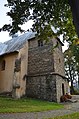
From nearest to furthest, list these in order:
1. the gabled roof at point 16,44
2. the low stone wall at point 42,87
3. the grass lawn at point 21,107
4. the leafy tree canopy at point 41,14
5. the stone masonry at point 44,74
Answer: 1. the leafy tree canopy at point 41,14
2. the grass lawn at point 21,107
3. the low stone wall at point 42,87
4. the stone masonry at point 44,74
5. the gabled roof at point 16,44

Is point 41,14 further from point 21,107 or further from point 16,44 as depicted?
point 16,44

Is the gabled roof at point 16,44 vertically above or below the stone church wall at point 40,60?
above

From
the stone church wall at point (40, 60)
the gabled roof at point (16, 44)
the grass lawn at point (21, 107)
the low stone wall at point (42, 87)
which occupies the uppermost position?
the gabled roof at point (16, 44)

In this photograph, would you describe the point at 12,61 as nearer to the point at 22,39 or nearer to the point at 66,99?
the point at 22,39

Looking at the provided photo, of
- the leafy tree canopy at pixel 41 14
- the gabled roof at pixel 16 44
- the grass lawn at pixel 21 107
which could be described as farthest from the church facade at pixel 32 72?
the leafy tree canopy at pixel 41 14

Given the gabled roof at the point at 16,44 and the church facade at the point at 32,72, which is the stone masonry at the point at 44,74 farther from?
the gabled roof at the point at 16,44

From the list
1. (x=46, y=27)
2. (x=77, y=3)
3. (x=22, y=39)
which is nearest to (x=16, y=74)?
(x=22, y=39)

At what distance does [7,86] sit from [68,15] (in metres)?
14.8

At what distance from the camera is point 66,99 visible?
2267 cm

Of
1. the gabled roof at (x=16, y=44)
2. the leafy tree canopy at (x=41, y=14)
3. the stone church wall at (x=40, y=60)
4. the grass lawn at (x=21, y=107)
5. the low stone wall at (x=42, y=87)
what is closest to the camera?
the leafy tree canopy at (x=41, y=14)

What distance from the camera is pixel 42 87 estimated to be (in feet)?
73.5

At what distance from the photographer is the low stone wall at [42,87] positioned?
71.1 feet

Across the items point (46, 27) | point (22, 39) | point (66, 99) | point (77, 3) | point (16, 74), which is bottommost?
point (66, 99)

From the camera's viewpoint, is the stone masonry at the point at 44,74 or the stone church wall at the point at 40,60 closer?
the stone masonry at the point at 44,74
